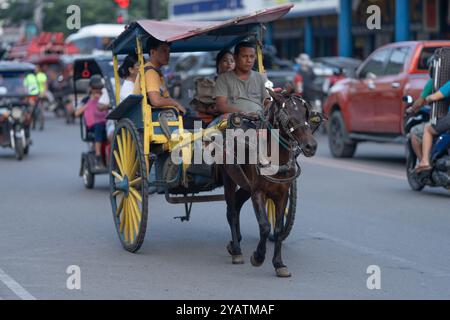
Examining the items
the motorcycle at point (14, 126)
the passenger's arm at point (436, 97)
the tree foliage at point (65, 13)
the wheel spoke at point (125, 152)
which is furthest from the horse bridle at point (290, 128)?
the tree foliage at point (65, 13)

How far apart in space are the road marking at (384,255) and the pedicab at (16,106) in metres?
9.90

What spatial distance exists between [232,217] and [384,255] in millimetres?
1426

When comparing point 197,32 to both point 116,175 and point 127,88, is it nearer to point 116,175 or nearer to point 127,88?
point 116,175

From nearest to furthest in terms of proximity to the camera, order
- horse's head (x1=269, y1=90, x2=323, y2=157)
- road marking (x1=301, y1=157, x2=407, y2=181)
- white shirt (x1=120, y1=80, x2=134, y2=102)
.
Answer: horse's head (x1=269, y1=90, x2=323, y2=157), white shirt (x1=120, y1=80, x2=134, y2=102), road marking (x1=301, y1=157, x2=407, y2=181)

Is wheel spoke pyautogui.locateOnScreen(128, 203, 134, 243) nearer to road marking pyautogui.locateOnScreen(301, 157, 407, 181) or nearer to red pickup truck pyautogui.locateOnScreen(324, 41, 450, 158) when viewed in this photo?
road marking pyautogui.locateOnScreen(301, 157, 407, 181)

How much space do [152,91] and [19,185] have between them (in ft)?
20.7

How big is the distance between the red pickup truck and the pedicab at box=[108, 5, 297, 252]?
7100 millimetres

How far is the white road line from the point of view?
7805 millimetres

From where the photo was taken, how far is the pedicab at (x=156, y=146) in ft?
30.5

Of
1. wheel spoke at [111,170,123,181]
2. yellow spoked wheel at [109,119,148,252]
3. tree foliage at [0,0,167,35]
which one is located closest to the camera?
yellow spoked wheel at [109,119,148,252]

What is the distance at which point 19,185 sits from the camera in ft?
50.8

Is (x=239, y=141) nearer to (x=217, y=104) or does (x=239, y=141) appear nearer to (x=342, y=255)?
(x=217, y=104)

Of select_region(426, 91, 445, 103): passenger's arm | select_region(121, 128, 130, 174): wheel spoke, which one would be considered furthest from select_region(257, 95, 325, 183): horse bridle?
select_region(426, 91, 445, 103): passenger's arm

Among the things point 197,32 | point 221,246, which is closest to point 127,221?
point 221,246
